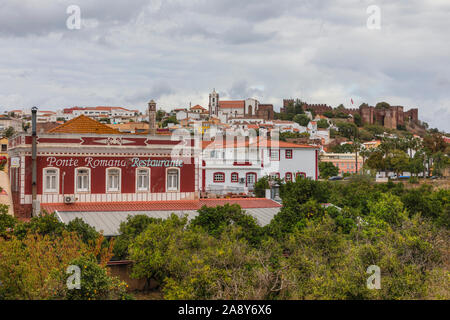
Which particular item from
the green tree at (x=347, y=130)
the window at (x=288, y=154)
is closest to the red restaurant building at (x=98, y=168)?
the window at (x=288, y=154)

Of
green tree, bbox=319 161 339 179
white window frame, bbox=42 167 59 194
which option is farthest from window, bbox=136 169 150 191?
green tree, bbox=319 161 339 179

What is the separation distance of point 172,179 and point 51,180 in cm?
685

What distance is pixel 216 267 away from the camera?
1374cm

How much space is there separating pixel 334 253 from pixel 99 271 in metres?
8.36

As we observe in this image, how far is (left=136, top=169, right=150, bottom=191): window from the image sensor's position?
1158 inches

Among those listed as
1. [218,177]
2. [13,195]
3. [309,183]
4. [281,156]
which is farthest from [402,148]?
[13,195]

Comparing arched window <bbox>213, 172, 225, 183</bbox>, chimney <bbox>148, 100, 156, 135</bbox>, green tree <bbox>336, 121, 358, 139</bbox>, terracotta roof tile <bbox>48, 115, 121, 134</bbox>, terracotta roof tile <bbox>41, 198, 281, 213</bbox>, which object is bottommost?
terracotta roof tile <bbox>41, 198, 281, 213</bbox>

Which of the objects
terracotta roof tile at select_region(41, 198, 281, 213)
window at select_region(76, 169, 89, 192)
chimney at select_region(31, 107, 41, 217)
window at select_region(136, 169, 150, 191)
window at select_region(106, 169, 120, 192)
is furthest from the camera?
window at select_region(136, 169, 150, 191)

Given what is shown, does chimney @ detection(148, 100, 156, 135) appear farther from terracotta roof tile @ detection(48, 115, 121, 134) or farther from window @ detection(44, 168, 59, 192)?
window @ detection(44, 168, 59, 192)

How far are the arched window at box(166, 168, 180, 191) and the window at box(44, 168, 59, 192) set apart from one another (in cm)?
637

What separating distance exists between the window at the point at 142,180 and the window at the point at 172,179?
48.9 inches

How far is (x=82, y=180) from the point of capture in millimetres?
28234

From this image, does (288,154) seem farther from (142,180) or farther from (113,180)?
(113,180)
